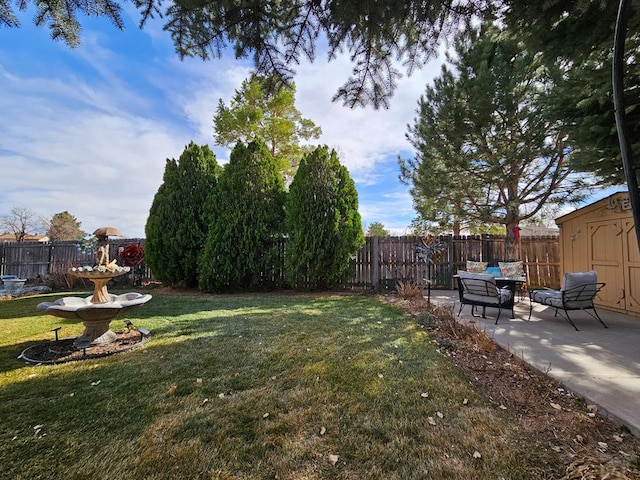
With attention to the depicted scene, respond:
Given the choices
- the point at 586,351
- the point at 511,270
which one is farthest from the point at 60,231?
the point at 586,351

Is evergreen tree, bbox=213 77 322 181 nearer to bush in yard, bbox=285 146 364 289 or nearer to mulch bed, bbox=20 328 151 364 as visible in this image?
bush in yard, bbox=285 146 364 289

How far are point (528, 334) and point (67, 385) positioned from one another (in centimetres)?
530

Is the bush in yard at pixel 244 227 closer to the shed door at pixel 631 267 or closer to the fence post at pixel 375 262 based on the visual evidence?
the fence post at pixel 375 262

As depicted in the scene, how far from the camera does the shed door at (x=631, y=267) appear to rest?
470 cm

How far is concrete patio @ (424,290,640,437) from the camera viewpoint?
2.15 meters

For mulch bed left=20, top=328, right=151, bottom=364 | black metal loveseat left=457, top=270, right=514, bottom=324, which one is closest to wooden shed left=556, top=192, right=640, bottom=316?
black metal loveseat left=457, top=270, right=514, bottom=324

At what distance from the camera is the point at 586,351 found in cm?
314

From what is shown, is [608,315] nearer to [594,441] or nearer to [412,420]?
[594,441]

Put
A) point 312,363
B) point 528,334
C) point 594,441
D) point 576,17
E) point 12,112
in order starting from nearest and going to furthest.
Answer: point 594,441
point 576,17
point 312,363
point 528,334
point 12,112

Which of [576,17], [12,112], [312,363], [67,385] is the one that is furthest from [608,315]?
[12,112]

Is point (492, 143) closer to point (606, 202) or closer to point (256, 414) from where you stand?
point (606, 202)

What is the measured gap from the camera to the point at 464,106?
7688 mm

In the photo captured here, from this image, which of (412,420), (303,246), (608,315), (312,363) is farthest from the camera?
(303,246)

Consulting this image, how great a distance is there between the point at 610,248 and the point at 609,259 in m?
→ 0.21
